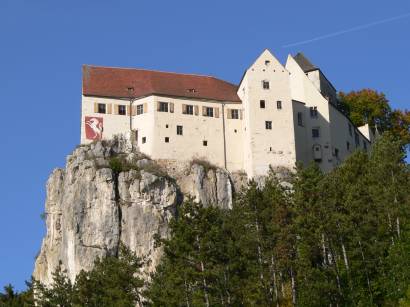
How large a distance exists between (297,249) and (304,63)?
169 feet

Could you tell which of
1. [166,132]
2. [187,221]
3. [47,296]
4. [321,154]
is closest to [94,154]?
[166,132]

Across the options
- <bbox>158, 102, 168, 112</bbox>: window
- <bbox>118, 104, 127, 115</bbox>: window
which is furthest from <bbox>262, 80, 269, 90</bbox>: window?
<bbox>118, 104, 127, 115</bbox>: window

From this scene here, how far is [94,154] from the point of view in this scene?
274 ft

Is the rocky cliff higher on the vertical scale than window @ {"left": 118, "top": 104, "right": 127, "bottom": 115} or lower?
lower

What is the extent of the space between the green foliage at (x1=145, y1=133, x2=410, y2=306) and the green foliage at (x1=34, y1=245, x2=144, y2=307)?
1401mm

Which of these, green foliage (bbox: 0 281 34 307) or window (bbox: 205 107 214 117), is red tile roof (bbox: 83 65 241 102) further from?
green foliage (bbox: 0 281 34 307)

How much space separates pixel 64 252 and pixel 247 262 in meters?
34.3

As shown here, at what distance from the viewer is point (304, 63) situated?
100 metres

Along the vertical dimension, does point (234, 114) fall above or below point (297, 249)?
above

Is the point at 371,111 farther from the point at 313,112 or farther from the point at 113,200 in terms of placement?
the point at 113,200

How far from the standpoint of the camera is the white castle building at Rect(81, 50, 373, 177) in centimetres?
8575

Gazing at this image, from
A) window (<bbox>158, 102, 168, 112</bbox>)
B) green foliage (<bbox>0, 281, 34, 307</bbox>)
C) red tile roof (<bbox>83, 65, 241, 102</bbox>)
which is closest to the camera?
green foliage (<bbox>0, 281, 34, 307</bbox>)

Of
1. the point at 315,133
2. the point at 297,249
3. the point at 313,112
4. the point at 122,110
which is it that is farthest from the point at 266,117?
the point at 297,249

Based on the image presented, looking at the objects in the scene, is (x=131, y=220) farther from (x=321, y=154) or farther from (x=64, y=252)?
(x=321, y=154)
